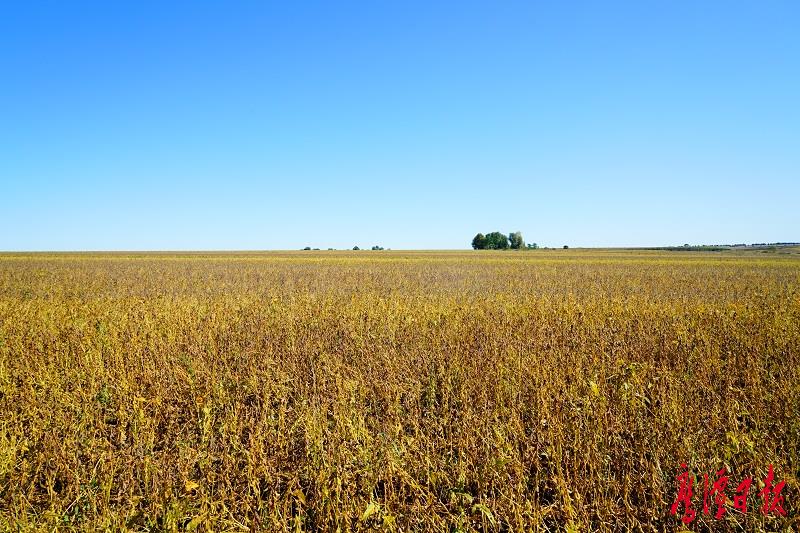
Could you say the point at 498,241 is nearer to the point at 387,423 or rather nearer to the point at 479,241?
the point at 479,241

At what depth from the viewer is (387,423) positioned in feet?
13.6

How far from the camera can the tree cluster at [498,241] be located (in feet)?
559

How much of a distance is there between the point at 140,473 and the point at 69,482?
509 millimetres

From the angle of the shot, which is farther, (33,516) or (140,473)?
(140,473)

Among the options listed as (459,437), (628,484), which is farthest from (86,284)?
(628,484)

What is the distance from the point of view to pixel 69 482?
328cm

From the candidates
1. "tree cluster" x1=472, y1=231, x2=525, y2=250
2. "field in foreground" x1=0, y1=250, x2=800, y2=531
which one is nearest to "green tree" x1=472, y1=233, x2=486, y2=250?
"tree cluster" x1=472, y1=231, x2=525, y2=250

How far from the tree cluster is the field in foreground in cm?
16536

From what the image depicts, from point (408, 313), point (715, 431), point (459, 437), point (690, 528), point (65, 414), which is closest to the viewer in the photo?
point (690, 528)

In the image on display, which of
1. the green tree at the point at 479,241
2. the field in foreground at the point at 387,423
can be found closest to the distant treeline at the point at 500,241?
the green tree at the point at 479,241

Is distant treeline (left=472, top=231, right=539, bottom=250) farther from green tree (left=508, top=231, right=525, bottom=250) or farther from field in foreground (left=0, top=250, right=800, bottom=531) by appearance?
field in foreground (left=0, top=250, right=800, bottom=531)

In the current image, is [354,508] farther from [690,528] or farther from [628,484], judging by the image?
[690,528]

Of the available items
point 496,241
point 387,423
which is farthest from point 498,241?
point 387,423

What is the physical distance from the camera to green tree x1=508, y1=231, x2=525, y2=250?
17275cm
